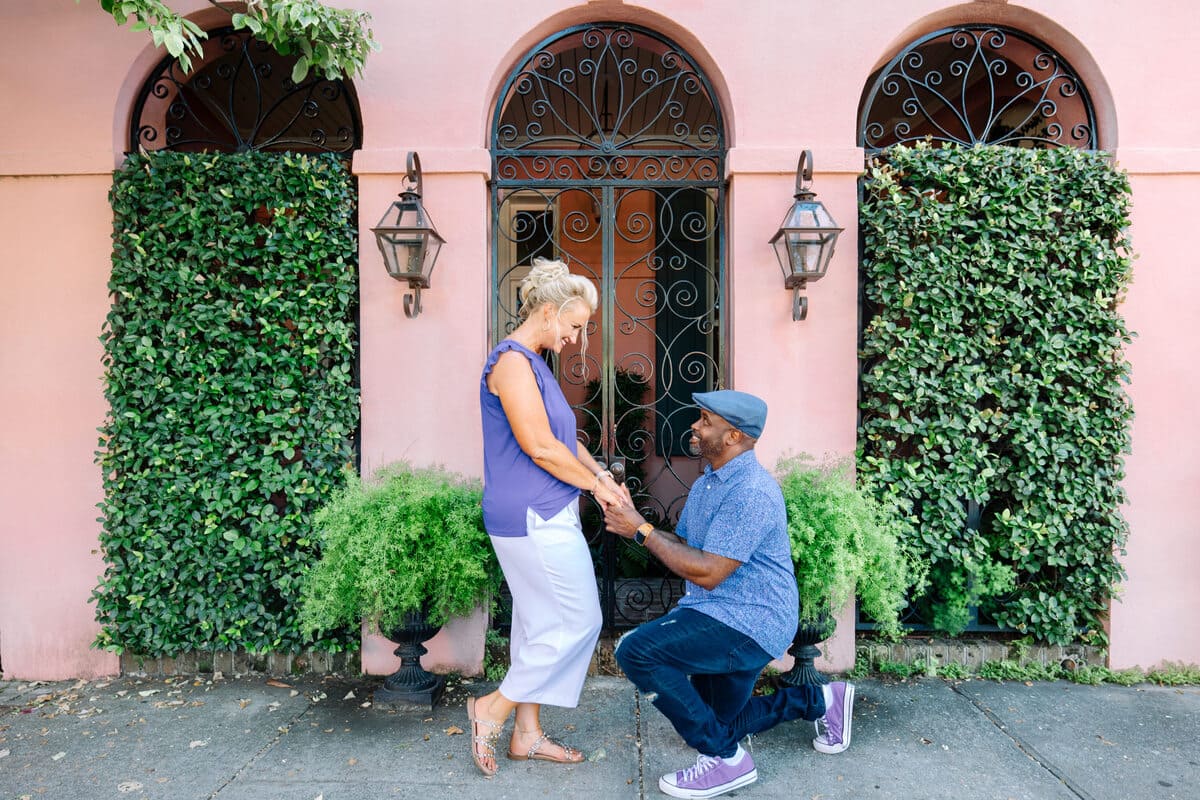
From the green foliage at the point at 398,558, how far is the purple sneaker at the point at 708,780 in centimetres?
132

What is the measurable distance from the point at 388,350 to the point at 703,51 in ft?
8.31

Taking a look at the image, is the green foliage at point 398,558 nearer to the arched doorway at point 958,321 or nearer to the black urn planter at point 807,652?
the black urn planter at point 807,652

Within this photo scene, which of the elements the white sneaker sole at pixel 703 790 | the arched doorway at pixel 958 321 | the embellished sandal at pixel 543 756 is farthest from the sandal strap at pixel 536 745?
the arched doorway at pixel 958 321

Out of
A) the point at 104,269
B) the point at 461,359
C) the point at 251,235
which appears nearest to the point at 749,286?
the point at 461,359

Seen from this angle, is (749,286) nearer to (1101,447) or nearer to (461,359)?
(461,359)

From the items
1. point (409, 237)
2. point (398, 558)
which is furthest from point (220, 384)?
point (398, 558)

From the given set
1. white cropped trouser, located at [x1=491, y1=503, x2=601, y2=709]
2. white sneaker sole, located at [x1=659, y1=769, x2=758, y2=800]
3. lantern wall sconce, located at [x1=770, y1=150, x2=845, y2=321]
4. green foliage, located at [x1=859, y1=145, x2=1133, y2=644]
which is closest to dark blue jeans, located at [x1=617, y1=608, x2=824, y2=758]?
white sneaker sole, located at [x1=659, y1=769, x2=758, y2=800]

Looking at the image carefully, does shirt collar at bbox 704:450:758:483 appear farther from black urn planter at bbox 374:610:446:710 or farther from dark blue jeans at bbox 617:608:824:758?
black urn planter at bbox 374:610:446:710

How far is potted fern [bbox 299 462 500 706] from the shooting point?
3.58 metres

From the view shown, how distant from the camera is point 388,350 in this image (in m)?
4.26

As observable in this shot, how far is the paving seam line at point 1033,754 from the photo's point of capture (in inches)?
121

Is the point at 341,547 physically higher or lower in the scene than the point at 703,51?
lower

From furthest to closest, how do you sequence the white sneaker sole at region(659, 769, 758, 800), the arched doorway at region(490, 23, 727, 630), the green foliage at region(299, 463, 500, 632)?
the arched doorway at region(490, 23, 727, 630)
the green foliage at region(299, 463, 500, 632)
the white sneaker sole at region(659, 769, 758, 800)

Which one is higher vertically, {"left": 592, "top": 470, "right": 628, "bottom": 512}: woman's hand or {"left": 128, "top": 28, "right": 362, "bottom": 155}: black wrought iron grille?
{"left": 128, "top": 28, "right": 362, "bottom": 155}: black wrought iron grille
